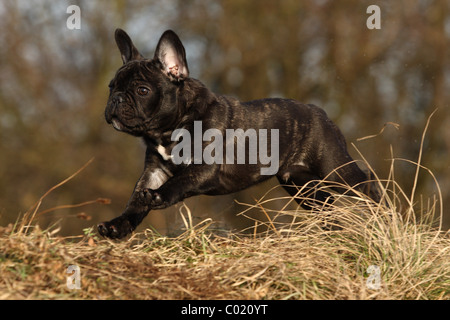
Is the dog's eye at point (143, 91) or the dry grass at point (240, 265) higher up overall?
the dog's eye at point (143, 91)

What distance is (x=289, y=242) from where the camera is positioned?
4.50 metres

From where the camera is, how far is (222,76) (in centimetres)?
1509

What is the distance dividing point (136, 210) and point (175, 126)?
80 centimetres

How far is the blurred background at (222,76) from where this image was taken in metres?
14.0

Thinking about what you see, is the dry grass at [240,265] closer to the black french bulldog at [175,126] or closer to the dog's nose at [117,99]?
the black french bulldog at [175,126]

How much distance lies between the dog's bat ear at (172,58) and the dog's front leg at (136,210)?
0.84 metres

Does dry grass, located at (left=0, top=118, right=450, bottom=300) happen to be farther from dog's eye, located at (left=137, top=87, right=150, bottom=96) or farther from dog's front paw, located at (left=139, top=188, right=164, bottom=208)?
dog's eye, located at (left=137, top=87, right=150, bottom=96)

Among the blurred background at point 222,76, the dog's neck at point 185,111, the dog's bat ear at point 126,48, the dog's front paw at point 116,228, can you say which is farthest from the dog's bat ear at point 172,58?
the blurred background at point 222,76

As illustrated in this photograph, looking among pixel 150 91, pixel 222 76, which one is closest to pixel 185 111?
pixel 150 91

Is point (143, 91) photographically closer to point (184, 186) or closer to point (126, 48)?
point (126, 48)

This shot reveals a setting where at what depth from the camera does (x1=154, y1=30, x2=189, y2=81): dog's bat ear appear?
5.21 metres

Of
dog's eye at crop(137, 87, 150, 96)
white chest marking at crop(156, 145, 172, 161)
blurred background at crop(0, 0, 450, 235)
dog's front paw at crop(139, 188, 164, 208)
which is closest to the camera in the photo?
dog's front paw at crop(139, 188, 164, 208)

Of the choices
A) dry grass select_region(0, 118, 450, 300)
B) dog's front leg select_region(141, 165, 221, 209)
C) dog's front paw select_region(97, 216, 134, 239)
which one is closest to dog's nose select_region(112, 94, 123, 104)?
dog's front leg select_region(141, 165, 221, 209)
